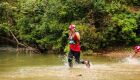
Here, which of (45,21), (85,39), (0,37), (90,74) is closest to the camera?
(90,74)

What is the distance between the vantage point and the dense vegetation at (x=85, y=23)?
2452cm

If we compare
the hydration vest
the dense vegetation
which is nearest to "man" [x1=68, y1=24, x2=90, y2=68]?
the hydration vest

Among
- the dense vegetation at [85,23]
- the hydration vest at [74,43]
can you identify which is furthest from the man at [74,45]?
the dense vegetation at [85,23]

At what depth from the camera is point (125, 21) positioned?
80.9 ft

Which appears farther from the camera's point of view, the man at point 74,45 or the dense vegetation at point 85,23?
the dense vegetation at point 85,23

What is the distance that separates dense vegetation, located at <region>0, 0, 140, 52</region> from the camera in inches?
965

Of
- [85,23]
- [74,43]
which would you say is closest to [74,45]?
[74,43]

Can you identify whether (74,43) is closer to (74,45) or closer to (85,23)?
(74,45)

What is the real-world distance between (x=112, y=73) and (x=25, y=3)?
15.4 metres

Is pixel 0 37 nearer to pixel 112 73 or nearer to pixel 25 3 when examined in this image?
pixel 25 3

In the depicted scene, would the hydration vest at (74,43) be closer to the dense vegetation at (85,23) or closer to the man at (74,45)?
the man at (74,45)

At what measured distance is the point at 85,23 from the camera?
25172 millimetres

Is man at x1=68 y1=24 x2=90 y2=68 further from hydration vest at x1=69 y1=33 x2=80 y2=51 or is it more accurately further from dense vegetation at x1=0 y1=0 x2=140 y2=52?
dense vegetation at x1=0 y1=0 x2=140 y2=52

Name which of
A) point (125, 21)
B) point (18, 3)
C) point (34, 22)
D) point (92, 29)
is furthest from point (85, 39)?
point (18, 3)
